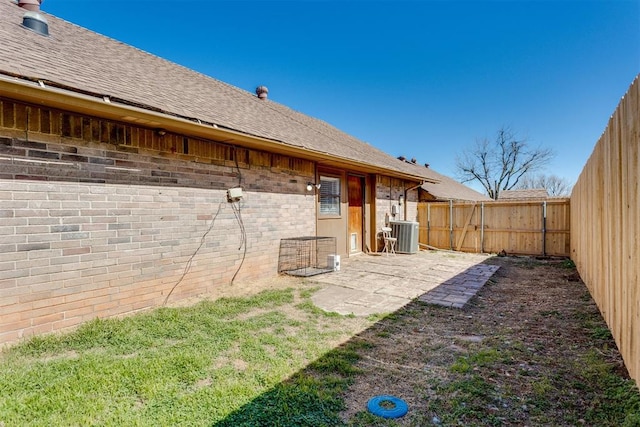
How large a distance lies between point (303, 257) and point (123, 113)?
481cm

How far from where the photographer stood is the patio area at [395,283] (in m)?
4.94

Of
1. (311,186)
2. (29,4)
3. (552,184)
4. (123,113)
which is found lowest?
(311,186)

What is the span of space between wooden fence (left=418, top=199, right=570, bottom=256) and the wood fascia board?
25.7 ft

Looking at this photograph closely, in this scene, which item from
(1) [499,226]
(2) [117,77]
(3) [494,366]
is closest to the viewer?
(3) [494,366]

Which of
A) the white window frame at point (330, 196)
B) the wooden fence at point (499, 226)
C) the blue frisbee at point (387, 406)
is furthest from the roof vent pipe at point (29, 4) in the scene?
the wooden fence at point (499, 226)

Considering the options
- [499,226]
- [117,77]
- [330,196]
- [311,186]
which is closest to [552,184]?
[499,226]

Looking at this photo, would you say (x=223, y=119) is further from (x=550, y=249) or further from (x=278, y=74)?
(x=550, y=249)

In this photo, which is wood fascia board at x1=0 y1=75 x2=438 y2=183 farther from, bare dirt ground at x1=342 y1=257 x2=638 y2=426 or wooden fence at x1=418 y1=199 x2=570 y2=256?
wooden fence at x1=418 y1=199 x2=570 y2=256

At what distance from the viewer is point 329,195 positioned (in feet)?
29.1

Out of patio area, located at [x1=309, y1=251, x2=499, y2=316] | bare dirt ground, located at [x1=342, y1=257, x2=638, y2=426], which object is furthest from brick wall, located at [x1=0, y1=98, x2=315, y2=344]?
bare dirt ground, located at [x1=342, y1=257, x2=638, y2=426]

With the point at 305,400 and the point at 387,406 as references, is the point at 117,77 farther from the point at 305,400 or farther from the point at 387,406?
the point at 387,406

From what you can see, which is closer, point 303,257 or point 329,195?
point 303,257

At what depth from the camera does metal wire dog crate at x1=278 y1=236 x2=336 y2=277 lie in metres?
6.97

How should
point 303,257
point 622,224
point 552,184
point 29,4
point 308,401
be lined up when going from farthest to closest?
point 552,184, point 303,257, point 29,4, point 622,224, point 308,401
